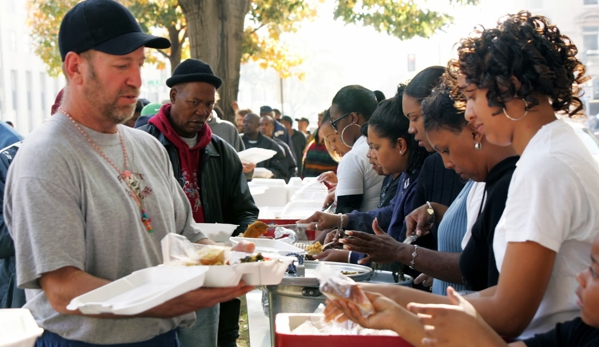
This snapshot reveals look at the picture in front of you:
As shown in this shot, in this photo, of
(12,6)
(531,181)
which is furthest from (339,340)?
(12,6)

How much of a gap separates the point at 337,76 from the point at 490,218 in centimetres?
9347

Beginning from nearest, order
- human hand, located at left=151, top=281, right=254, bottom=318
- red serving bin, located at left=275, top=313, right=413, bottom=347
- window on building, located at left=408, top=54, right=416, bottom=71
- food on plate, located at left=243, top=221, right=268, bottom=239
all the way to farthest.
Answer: human hand, located at left=151, top=281, right=254, bottom=318 < red serving bin, located at left=275, top=313, right=413, bottom=347 < food on plate, located at left=243, top=221, right=268, bottom=239 < window on building, located at left=408, top=54, right=416, bottom=71

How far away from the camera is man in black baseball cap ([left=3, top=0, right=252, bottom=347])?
1993 millimetres

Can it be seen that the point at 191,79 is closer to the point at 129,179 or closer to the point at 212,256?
the point at 129,179

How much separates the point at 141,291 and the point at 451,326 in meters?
0.81

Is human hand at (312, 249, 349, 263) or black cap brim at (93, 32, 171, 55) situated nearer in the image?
black cap brim at (93, 32, 171, 55)

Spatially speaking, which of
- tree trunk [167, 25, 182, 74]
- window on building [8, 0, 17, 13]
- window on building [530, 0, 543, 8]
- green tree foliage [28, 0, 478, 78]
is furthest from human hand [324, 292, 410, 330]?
window on building [8, 0, 17, 13]

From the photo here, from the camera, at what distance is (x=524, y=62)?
2.08 meters

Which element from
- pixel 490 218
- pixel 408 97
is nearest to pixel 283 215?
pixel 408 97

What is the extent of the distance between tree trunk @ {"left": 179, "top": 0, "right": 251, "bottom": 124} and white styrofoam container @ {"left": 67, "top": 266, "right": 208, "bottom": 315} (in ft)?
29.8

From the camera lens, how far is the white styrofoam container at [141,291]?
1.78 meters

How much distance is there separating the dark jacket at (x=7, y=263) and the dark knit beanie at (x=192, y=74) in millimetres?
1149

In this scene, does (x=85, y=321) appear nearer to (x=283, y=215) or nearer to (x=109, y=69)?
(x=109, y=69)

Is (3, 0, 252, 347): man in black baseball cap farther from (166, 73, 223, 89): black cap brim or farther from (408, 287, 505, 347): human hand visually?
(166, 73, 223, 89): black cap brim
